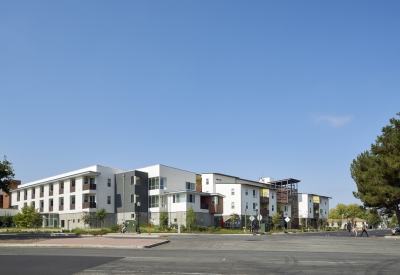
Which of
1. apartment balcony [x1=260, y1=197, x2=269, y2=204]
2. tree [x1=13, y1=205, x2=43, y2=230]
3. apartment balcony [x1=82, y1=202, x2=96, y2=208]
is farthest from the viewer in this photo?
apartment balcony [x1=260, y1=197, x2=269, y2=204]

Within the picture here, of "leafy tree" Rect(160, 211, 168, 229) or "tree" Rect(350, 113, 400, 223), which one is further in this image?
"leafy tree" Rect(160, 211, 168, 229)

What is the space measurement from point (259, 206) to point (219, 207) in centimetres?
1107

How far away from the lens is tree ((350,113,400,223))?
43406 mm

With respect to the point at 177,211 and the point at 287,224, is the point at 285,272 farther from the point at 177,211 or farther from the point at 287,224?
the point at 287,224

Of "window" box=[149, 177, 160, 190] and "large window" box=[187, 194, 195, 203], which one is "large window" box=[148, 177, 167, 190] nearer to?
"window" box=[149, 177, 160, 190]

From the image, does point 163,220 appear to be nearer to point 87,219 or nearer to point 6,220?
point 87,219

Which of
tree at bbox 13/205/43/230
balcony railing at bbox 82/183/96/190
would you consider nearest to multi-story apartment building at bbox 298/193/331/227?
balcony railing at bbox 82/183/96/190

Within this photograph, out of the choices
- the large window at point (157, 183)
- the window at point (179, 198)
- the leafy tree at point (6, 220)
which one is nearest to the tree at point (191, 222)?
the window at point (179, 198)

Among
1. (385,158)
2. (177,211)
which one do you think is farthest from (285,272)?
(177,211)

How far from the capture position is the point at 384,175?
44562 mm

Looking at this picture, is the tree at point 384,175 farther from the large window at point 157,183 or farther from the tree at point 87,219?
the tree at point 87,219

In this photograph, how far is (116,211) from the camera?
72000 mm

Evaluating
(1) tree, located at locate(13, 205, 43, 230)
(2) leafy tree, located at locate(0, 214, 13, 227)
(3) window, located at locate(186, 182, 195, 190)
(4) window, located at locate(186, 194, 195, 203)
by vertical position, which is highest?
(3) window, located at locate(186, 182, 195, 190)

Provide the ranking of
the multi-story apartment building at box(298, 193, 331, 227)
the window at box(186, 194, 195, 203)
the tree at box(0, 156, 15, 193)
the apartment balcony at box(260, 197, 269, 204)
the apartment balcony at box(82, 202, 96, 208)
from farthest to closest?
1. the multi-story apartment building at box(298, 193, 331, 227)
2. the apartment balcony at box(260, 197, 269, 204)
3. the apartment balcony at box(82, 202, 96, 208)
4. the window at box(186, 194, 195, 203)
5. the tree at box(0, 156, 15, 193)
